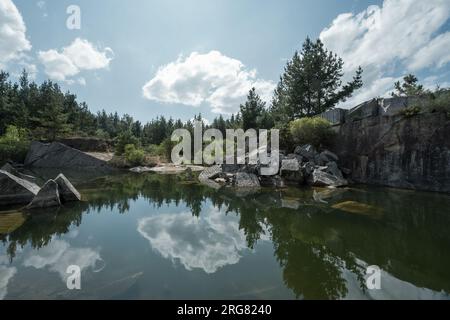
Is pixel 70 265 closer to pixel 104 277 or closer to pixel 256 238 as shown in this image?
pixel 104 277

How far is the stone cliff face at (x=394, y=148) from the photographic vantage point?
11.0 m

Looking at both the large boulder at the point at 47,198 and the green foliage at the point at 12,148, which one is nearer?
the large boulder at the point at 47,198

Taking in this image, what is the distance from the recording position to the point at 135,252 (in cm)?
443

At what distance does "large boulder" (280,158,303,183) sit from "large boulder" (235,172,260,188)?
177cm

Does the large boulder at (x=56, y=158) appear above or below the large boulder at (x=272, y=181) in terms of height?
above

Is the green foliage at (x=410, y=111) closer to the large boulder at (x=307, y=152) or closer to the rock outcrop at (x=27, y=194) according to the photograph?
the large boulder at (x=307, y=152)

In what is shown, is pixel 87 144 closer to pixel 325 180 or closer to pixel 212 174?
pixel 212 174

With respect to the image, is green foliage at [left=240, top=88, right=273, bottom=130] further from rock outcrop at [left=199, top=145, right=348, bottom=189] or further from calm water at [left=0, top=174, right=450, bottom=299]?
calm water at [left=0, top=174, right=450, bottom=299]

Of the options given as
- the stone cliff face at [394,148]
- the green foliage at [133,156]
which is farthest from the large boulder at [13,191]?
the green foliage at [133,156]

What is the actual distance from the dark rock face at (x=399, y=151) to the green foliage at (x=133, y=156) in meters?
19.5

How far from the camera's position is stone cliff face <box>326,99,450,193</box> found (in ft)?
36.1

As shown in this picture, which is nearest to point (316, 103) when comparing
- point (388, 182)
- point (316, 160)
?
point (316, 160)

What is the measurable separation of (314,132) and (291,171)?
3.96 metres

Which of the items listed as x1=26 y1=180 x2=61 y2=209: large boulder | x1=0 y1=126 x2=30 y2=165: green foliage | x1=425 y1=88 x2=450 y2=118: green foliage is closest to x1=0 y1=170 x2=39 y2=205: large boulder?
x1=26 y1=180 x2=61 y2=209: large boulder
